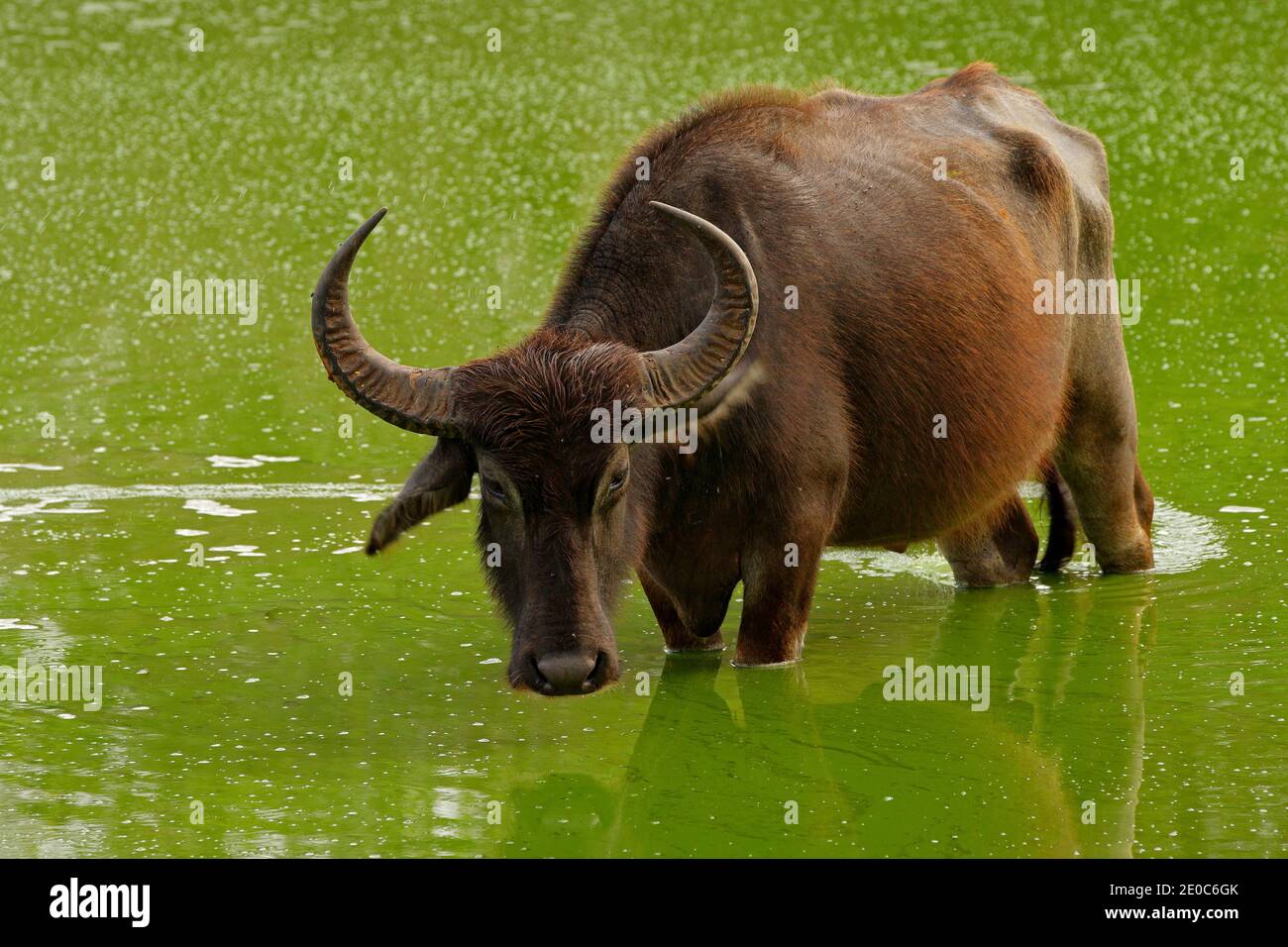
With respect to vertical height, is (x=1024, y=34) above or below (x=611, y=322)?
above

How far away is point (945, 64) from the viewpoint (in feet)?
78.1

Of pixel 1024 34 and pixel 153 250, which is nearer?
pixel 153 250

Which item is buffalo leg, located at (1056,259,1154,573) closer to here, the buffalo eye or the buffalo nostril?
the buffalo eye

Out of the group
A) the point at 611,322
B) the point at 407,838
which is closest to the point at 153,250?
the point at 611,322

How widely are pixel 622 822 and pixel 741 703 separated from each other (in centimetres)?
148

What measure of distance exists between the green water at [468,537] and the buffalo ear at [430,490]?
833mm

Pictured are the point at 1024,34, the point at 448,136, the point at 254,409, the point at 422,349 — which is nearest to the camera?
the point at 254,409

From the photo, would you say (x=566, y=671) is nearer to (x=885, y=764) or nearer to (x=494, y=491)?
(x=494, y=491)

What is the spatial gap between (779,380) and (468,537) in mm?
3351

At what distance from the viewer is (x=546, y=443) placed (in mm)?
7277

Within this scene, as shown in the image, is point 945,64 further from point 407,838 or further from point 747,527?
point 407,838

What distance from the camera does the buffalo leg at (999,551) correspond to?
1022cm

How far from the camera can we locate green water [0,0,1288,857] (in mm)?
7207

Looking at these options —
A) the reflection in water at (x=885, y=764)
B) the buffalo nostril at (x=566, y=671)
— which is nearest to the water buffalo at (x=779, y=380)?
the buffalo nostril at (x=566, y=671)
